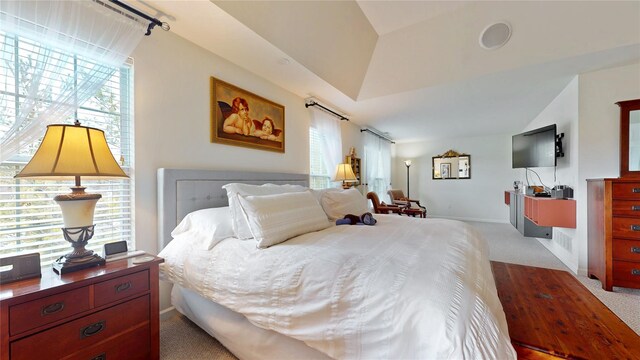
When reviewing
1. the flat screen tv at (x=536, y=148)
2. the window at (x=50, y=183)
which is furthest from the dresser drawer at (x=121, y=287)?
the flat screen tv at (x=536, y=148)

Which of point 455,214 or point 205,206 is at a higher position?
point 205,206

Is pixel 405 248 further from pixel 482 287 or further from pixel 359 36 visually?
pixel 359 36

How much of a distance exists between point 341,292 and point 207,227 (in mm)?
1092

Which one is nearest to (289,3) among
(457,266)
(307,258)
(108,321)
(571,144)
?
(307,258)

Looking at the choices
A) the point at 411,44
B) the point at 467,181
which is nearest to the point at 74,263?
the point at 411,44

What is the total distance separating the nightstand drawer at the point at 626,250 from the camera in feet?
7.51

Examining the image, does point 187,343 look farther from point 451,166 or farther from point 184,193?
point 451,166

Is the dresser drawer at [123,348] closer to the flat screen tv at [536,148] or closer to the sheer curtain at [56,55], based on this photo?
the sheer curtain at [56,55]

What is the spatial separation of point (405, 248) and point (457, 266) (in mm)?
306

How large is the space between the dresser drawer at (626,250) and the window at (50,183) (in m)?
4.25

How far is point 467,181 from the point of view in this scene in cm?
663

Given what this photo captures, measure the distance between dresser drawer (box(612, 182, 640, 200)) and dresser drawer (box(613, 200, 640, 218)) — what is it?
0.15ft

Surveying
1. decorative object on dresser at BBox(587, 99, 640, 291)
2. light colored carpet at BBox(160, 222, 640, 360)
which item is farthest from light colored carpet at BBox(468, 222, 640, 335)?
decorative object on dresser at BBox(587, 99, 640, 291)

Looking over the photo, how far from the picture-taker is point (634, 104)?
248cm
